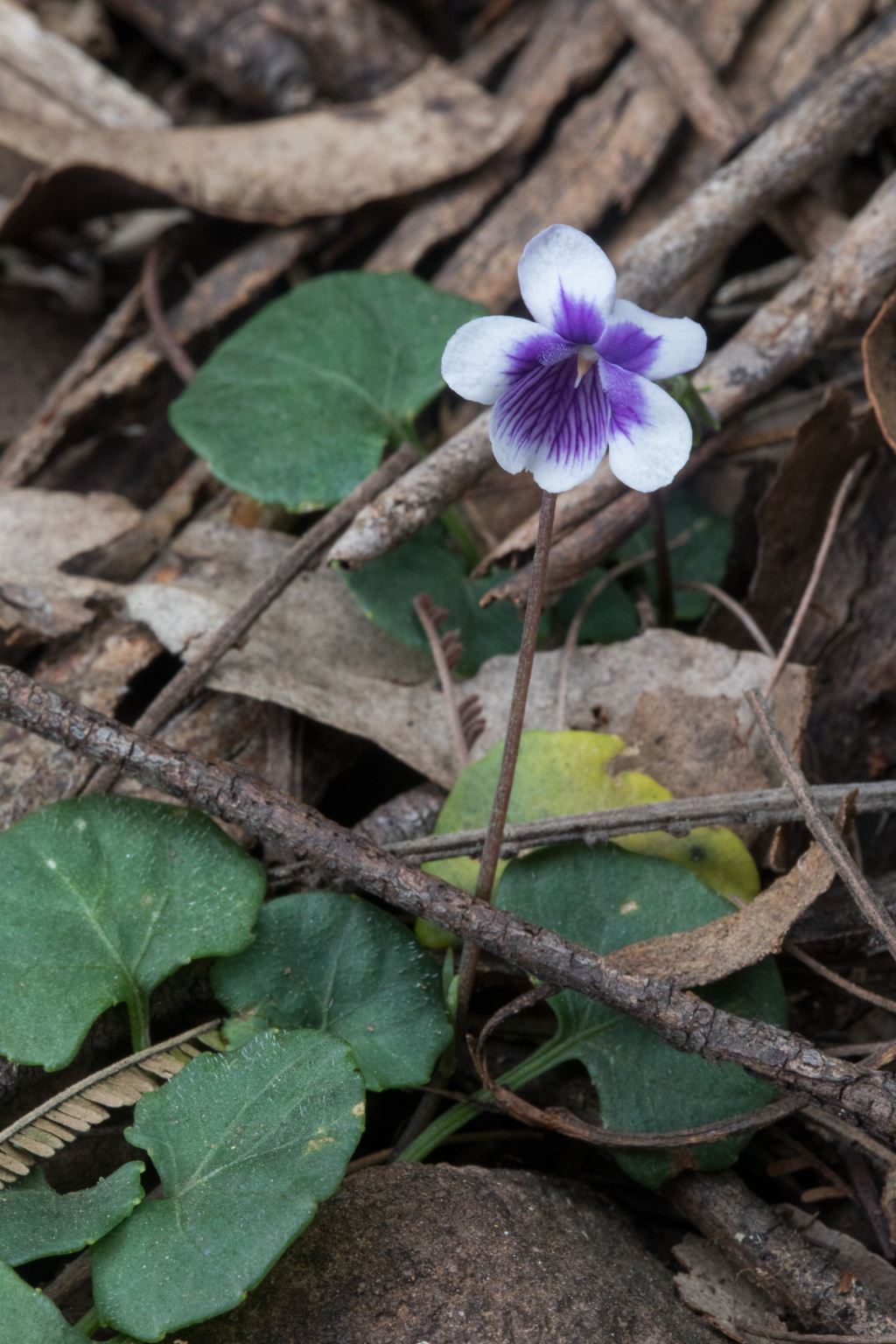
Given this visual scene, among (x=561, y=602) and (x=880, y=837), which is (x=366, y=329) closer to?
(x=561, y=602)

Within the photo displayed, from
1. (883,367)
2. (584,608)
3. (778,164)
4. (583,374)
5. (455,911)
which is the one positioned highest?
(778,164)

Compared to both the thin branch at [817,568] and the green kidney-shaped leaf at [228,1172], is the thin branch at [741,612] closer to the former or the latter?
the thin branch at [817,568]

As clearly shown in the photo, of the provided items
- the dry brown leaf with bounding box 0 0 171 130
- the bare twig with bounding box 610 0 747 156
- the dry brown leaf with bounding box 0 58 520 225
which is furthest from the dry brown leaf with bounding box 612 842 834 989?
the dry brown leaf with bounding box 0 0 171 130

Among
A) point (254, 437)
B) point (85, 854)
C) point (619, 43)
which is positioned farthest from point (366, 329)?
point (85, 854)

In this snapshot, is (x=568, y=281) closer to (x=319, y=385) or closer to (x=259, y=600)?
(x=259, y=600)

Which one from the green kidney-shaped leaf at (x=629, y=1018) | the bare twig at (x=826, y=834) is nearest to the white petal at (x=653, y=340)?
the bare twig at (x=826, y=834)

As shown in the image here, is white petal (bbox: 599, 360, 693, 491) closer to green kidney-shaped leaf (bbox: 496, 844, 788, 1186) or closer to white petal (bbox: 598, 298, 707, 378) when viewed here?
white petal (bbox: 598, 298, 707, 378)

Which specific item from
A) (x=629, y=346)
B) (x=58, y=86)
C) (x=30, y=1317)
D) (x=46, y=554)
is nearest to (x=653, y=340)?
(x=629, y=346)
